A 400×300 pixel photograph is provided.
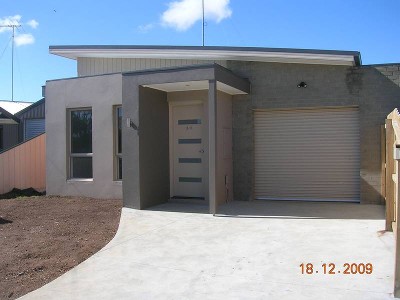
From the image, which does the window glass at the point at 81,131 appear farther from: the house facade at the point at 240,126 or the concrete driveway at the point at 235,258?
the concrete driveway at the point at 235,258

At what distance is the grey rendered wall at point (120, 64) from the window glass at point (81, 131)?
144 cm

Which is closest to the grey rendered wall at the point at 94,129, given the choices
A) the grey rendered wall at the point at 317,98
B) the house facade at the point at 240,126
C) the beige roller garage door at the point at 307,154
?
the house facade at the point at 240,126

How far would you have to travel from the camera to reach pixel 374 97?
1090cm

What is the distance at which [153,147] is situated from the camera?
36.2 feet

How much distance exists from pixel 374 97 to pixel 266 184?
11.5ft

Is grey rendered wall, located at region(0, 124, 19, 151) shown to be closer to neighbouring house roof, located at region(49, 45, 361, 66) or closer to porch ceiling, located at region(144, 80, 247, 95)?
neighbouring house roof, located at region(49, 45, 361, 66)

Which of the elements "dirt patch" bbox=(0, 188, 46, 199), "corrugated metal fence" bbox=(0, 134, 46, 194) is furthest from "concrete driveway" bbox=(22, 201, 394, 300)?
"corrugated metal fence" bbox=(0, 134, 46, 194)

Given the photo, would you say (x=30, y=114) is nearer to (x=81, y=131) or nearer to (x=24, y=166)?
(x=24, y=166)

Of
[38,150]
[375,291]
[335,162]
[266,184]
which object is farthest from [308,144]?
[38,150]

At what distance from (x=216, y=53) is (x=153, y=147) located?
2.97 m

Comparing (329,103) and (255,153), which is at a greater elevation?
(329,103)

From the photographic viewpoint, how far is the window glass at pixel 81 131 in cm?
1290

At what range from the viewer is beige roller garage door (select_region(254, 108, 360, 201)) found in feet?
37.2

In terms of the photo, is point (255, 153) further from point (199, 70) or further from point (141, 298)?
point (141, 298)
